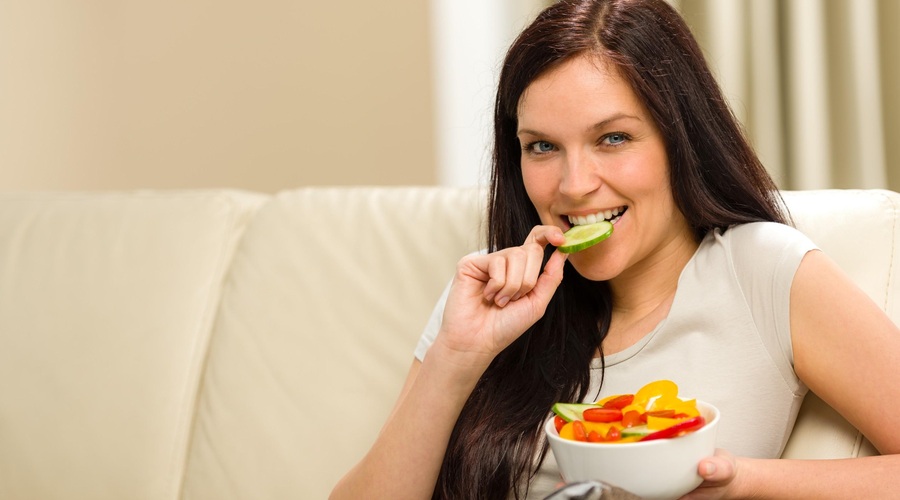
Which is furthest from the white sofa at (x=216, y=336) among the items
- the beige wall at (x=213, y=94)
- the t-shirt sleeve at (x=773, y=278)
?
the beige wall at (x=213, y=94)

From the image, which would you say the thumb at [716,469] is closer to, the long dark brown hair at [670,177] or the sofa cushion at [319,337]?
the long dark brown hair at [670,177]

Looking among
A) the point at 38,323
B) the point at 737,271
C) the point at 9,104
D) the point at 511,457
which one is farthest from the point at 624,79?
the point at 9,104

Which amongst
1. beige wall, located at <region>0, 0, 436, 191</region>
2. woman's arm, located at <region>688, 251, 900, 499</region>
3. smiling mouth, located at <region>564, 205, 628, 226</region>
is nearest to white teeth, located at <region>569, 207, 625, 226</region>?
smiling mouth, located at <region>564, 205, 628, 226</region>

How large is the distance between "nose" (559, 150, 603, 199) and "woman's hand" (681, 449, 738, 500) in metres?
0.39

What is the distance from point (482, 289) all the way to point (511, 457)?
0.24 meters

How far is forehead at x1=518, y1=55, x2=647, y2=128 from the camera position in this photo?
1309mm

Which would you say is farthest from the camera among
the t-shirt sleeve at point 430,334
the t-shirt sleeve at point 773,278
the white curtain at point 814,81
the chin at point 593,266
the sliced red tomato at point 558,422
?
the white curtain at point 814,81

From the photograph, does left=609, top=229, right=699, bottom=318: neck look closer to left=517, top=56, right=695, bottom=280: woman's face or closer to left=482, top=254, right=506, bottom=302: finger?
left=517, top=56, right=695, bottom=280: woman's face

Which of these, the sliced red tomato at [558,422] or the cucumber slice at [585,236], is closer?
the sliced red tomato at [558,422]

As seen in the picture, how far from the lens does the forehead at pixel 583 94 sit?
1309 mm

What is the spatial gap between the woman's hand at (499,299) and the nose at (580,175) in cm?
6

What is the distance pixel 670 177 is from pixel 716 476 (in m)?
0.49

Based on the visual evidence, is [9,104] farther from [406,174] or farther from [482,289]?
[482,289]

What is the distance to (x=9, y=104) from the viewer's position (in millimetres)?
3225
